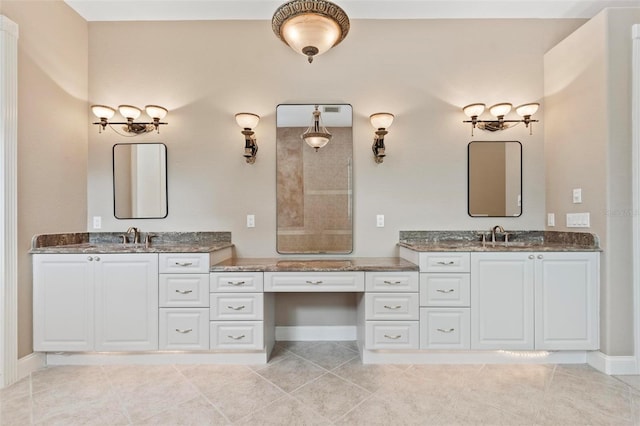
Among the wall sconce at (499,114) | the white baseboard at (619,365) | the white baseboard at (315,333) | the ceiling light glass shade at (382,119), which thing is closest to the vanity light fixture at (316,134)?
the ceiling light glass shade at (382,119)

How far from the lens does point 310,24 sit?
60.6 inches

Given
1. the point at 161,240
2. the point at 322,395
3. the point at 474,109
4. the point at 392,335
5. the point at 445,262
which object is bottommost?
the point at 322,395

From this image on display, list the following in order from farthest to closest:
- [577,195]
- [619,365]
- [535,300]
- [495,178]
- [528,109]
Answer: [495,178]
[528,109]
[577,195]
[535,300]
[619,365]

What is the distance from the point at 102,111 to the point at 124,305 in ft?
6.02

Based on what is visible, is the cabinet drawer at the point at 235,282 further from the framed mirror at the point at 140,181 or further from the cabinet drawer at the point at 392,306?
the framed mirror at the point at 140,181

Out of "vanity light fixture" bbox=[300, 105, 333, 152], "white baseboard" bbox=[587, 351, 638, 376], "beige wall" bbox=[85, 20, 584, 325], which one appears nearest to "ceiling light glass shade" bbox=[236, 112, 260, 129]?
"beige wall" bbox=[85, 20, 584, 325]

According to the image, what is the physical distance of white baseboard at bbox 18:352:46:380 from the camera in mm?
2256

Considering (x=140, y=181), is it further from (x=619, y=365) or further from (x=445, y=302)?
(x=619, y=365)

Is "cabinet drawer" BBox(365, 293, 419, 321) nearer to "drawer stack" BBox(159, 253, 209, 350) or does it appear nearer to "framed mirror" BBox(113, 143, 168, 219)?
"drawer stack" BBox(159, 253, 209, 350)

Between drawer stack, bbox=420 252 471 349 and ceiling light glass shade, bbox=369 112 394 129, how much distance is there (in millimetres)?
1273

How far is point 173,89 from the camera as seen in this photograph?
2990mm

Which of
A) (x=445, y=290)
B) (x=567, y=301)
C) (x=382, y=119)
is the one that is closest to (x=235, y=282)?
(x=445, y=290)

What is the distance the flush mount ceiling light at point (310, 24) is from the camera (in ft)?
4.94

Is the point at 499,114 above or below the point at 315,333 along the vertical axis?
above
